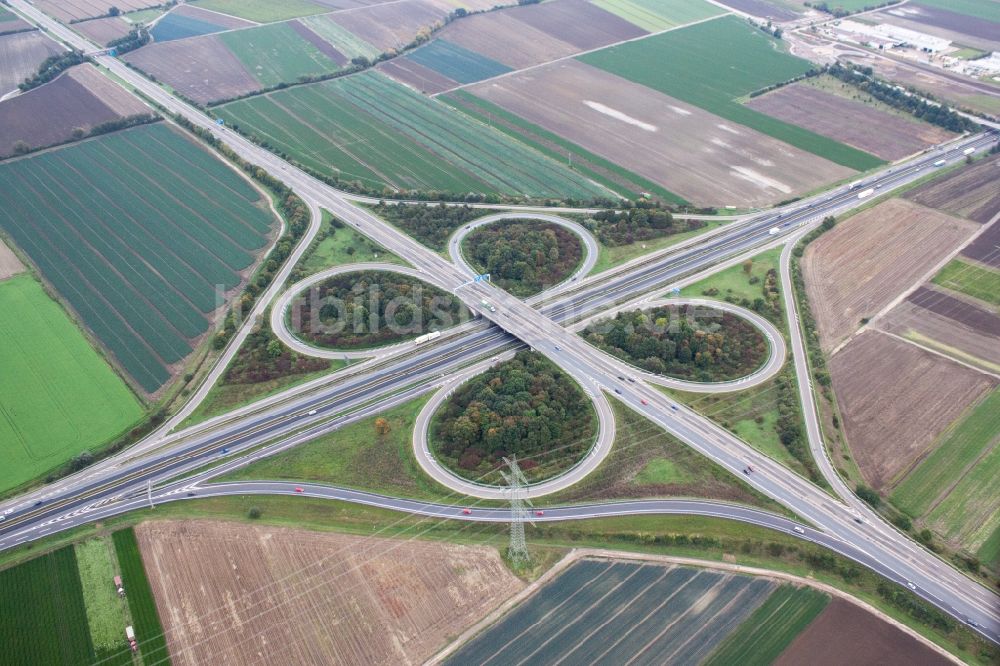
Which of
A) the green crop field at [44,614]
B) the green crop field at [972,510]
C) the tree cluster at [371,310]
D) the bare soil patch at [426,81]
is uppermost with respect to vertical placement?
the bare soil patch at [426,81]

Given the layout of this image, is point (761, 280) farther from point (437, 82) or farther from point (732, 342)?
point (437, 82)

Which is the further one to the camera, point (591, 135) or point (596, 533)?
point (591, 135)

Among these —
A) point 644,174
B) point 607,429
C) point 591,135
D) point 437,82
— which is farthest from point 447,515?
point 437,82

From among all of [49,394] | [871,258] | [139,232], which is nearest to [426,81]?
[139,232]

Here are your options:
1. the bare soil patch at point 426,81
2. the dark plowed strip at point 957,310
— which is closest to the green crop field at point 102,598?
the dark plowed strip at point 957,310

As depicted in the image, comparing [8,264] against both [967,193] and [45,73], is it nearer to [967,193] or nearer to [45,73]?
[45,73]

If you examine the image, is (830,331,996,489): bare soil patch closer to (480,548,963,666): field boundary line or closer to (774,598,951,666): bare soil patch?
(480,548,963,666): field boundary line

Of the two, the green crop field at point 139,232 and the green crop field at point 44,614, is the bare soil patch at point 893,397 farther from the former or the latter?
the green crop field at point 139,232
